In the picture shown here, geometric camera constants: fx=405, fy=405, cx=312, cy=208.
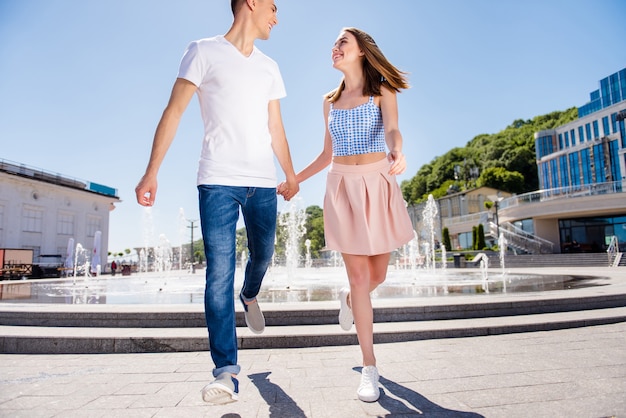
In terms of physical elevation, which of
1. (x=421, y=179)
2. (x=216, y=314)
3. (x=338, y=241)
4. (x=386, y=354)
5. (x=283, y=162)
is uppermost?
(x=421, y=179)

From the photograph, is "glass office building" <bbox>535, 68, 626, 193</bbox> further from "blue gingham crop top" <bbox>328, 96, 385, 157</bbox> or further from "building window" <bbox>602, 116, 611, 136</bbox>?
"blue gingham crop top" <bbox>328, 96, 385, 157</bbox>

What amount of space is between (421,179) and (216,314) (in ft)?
254

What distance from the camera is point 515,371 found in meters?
2.76

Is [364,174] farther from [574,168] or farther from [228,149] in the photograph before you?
[574,168]

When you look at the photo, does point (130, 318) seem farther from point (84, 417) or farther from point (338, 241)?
point (338, 241)

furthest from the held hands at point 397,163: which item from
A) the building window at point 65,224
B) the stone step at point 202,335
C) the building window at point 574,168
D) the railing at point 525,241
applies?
the building window at point 574,168

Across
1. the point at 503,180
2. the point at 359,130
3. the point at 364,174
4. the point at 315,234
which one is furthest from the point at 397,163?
the point at 315,234

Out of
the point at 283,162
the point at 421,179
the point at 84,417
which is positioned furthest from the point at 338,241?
the point at 421,179

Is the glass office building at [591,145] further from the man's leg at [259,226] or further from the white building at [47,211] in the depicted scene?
the white building at [47,211]

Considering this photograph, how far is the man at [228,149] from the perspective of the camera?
2234 millimetres

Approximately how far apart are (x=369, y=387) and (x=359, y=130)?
160 cm

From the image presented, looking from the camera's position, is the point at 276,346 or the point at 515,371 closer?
the point at 515,371

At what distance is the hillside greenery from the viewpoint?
5778cm

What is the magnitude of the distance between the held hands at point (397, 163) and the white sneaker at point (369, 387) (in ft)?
3.84
